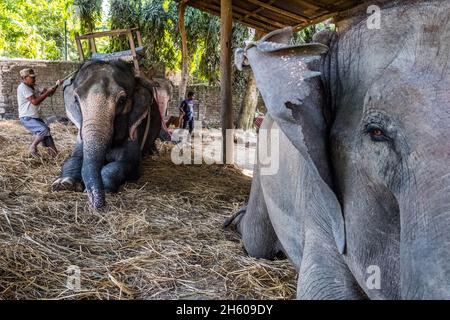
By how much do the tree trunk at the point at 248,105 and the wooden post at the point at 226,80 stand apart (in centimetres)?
576

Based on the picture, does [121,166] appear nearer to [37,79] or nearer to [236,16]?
[236,16]

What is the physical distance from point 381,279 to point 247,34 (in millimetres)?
14259

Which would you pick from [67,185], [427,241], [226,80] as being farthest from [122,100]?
[427,241]

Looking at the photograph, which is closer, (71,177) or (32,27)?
(71,177)

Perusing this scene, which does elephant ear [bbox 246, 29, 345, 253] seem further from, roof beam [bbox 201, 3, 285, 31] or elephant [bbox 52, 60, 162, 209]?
roof beam [bbox 201, 3, 285, 31]

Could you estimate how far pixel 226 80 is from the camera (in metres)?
6.54

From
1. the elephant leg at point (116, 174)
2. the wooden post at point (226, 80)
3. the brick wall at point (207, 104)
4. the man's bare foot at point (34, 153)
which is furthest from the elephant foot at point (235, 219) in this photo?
the brick wall at point (207, 104)

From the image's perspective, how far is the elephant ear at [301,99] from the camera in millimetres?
1442

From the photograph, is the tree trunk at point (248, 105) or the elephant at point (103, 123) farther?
the tree trunk at point (248, 105)

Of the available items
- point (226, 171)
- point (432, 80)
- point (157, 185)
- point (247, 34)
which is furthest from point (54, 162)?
point (247, 34)

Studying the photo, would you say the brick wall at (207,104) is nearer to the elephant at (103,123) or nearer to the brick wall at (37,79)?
the brick wall at (37,79)

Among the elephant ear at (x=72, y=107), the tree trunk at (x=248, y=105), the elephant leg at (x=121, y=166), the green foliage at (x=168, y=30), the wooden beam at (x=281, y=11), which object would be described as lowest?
the elephant leg at (x=121, y=166)

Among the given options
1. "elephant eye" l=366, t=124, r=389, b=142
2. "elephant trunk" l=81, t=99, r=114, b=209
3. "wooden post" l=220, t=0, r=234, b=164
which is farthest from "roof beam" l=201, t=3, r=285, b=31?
"elephant eye" l=366, t=124, r=389, b=142

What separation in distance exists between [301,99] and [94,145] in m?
3.58
